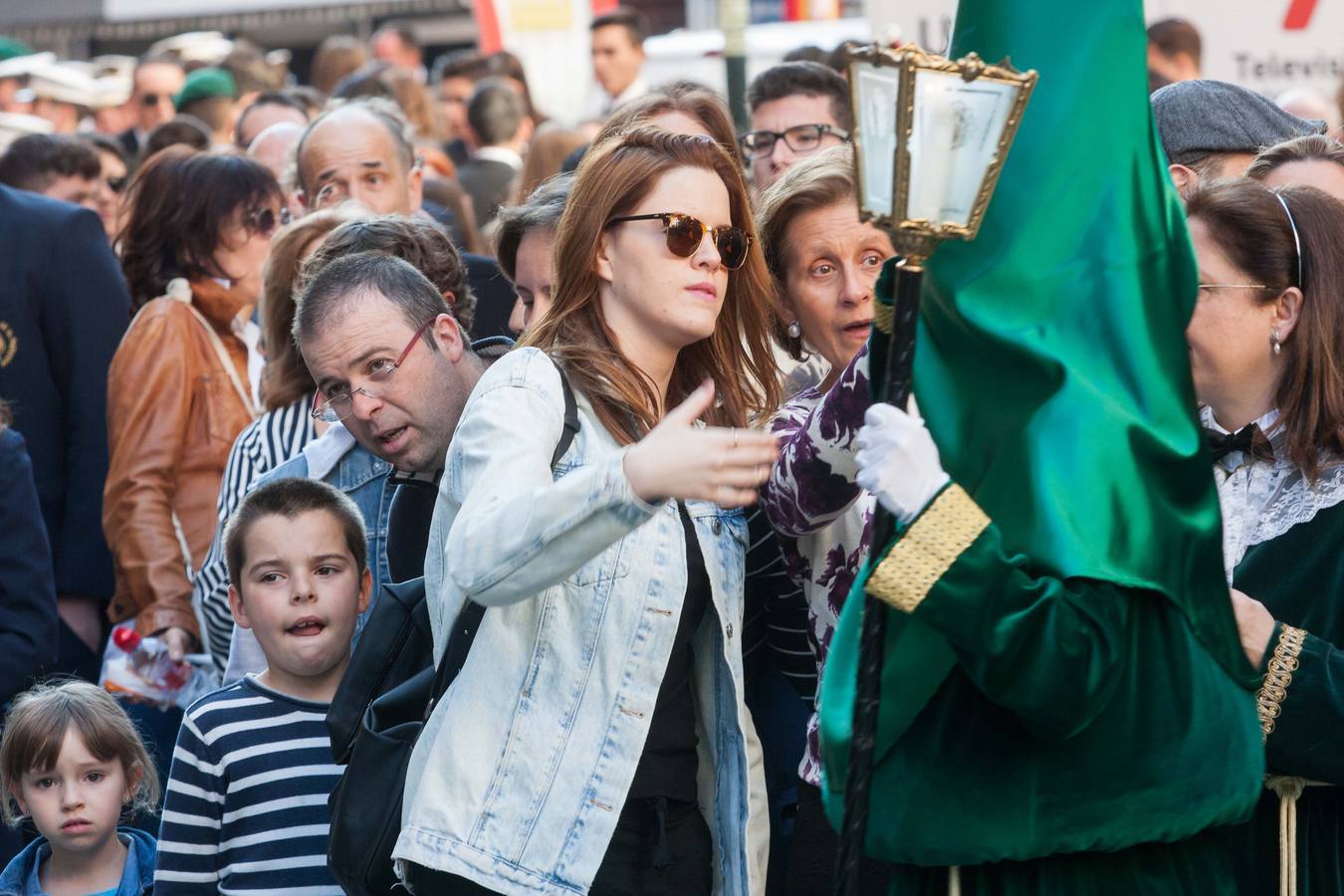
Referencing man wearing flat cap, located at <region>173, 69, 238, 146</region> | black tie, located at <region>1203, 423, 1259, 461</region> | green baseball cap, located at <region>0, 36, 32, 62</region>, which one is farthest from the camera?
green baseball cap, located at <region>0, 36, 32, 62</region>

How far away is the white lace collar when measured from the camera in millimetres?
3025

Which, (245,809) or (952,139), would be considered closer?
(952,139)

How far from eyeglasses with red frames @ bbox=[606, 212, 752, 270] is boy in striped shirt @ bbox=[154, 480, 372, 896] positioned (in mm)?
1199

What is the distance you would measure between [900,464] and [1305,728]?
3.22 ft

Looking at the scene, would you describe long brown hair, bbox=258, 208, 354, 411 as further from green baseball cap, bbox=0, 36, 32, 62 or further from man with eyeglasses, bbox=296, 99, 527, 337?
green baseball cap, bbox=0, 36, 32, 62

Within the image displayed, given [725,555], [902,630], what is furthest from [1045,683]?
[725,555]

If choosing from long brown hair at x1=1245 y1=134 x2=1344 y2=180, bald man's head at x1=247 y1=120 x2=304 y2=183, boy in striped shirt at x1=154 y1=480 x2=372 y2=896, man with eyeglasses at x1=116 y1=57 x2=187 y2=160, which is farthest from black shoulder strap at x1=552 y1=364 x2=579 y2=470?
man with eyeglasses at x1=116 y1=57 x2=187 y2=160

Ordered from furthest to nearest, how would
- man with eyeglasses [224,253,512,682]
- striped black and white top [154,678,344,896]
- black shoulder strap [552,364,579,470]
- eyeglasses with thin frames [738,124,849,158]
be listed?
eyeglasses with thin frames [738,124,849,158] < striped black and white top [154,678,344,896] < man with eyeglasses [224,253,512,682] < black shoulder strap [552,364,579,470]

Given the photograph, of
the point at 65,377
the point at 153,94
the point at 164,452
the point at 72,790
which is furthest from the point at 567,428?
the point at 153,94

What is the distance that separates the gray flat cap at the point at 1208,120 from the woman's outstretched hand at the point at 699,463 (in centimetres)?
233

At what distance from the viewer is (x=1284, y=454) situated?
3115 millimetres

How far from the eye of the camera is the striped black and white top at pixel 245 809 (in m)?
3.70

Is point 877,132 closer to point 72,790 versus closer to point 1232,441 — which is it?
point 1232,441

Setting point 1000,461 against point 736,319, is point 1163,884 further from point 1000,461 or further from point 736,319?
point 736,319
